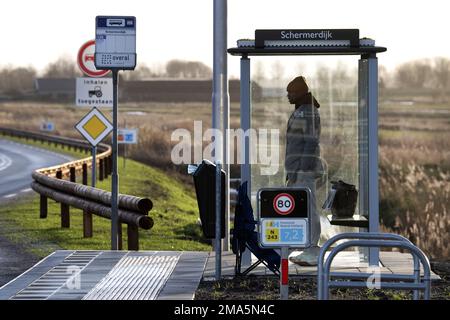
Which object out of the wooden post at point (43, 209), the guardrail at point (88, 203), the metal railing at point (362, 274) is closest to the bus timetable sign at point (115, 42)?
the guardrail at point (88, 203)

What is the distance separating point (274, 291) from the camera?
1100cm

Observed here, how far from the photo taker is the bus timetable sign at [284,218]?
9.02 m

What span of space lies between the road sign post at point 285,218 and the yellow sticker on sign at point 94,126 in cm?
1239

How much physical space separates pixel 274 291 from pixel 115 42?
478 cm

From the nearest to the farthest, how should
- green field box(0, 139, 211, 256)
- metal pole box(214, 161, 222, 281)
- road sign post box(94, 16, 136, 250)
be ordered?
metal pole box(214, 161, 222, 281)
road sign post box(94, 16, 136, 250)
green field box(0, 139, 211, 256)

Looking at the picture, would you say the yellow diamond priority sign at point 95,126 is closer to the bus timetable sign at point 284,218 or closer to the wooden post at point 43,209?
the wooden post at point 43,209

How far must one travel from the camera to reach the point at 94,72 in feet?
64.1

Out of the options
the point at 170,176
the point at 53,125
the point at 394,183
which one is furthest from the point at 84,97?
the point at 53,125

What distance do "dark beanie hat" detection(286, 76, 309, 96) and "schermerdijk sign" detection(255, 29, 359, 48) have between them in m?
0.50

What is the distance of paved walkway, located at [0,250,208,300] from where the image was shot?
10.7m

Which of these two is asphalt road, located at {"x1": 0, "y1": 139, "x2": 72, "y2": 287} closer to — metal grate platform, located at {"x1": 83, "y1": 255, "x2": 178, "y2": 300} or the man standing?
metal grate platform, located at {"x1": 83, "y1": 255, "x2": 178, "y2": 300}

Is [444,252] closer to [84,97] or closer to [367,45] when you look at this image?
[84,97]

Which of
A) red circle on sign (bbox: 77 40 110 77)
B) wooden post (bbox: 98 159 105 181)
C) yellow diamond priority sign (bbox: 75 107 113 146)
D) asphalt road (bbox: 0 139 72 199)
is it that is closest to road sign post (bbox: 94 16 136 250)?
red circle on sign (bbox: 77 40 110 77)

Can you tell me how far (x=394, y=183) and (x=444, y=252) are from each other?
403 inches
